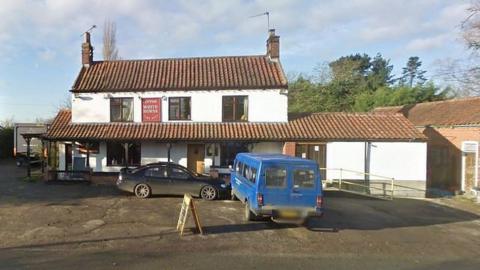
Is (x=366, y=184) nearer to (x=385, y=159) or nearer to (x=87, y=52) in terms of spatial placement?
(x=385, y=159)

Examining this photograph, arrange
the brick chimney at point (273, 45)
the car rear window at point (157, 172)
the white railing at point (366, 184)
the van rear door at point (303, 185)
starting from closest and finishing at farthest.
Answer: the van rear door at point (303, 185)
the car rear window at point (157, 172)
the white railing at point (366, 184)
the brick chimney at point (273, 45)

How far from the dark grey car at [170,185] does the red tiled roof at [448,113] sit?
13573 mm

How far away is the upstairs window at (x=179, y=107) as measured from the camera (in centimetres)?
2189

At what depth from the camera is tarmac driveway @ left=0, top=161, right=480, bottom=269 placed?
8.03 metres

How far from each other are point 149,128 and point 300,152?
26.8 ft

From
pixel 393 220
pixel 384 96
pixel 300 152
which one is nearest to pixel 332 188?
pixel 300 152

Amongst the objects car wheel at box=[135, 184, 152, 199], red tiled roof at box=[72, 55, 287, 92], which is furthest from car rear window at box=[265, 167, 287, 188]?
red tiled roof at box=[72, 55, 287, 92]

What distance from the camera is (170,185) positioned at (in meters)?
16.4

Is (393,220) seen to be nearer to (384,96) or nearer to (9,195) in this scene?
(9,195)

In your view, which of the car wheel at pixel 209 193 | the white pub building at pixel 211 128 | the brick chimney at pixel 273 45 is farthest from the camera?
the brick chimney at pixel 273 45

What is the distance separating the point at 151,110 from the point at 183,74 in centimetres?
290

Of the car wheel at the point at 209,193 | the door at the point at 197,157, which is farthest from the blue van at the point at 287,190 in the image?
the door at the point at 197,157

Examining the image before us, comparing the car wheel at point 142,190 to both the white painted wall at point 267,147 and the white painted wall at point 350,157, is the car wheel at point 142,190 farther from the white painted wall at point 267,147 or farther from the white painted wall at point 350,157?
the white painted wall at point 350,157

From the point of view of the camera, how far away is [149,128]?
21.3 m
